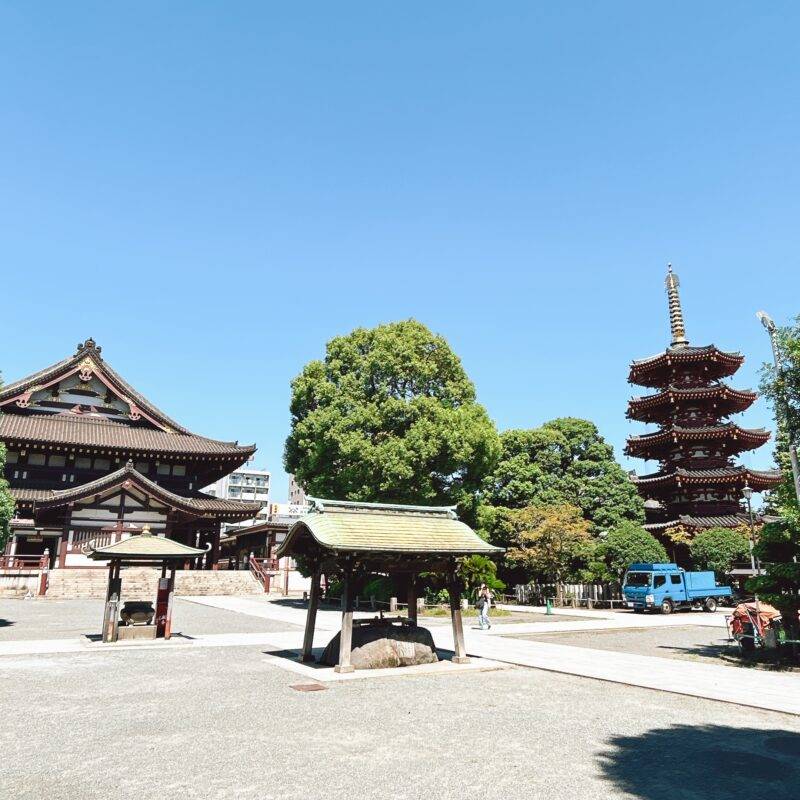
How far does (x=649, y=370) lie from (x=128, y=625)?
4021cm

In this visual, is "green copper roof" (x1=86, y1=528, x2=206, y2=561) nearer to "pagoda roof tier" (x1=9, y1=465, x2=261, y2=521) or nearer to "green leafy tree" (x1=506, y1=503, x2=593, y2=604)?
"pagoda roof tier" (x1=9, y1=465, x2=261, y2=521)

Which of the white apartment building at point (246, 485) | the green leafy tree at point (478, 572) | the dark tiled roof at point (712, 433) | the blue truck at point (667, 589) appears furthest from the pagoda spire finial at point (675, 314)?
the white apartment building at point (246, 485)

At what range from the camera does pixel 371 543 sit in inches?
511

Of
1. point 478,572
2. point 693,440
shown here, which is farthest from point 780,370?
point 693,440

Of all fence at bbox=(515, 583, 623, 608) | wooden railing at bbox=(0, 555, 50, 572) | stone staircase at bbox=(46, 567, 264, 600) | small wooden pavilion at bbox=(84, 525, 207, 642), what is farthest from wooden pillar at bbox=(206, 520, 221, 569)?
small wooden pavilion at bbox=(84, 525, 207, 642)

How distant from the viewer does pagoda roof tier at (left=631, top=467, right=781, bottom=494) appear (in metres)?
40.7

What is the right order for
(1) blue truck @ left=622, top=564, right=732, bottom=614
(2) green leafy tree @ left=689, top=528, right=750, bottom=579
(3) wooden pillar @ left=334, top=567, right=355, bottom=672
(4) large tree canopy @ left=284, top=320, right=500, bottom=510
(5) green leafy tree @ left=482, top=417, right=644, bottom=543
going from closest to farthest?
(3) wooden pillar @ left=334, top=567, right=355, bottom=672
(4) large tree canopy @ left=284, top=320, right=500, bottom=510
(1) blue truck @ left=622, top=564, right=732, bottom=614
(2) green leafy tree @ left=689, top=528, right=750, bottom=579
(5) green leafy tree @ left=482, top=417, right=644, bottom=543

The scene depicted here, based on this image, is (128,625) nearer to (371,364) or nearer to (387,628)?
(387,628)

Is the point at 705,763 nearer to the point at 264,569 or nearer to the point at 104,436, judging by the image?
the point at 264,569

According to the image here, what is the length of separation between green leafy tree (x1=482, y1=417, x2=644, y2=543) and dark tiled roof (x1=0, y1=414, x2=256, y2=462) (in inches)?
808

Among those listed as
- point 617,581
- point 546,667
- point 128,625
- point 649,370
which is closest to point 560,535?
point 617,581

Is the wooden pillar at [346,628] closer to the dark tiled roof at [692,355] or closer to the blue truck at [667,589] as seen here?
the blue truck at [667,589]

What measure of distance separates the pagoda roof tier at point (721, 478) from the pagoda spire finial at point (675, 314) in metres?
10.9

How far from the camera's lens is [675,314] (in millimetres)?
49594
